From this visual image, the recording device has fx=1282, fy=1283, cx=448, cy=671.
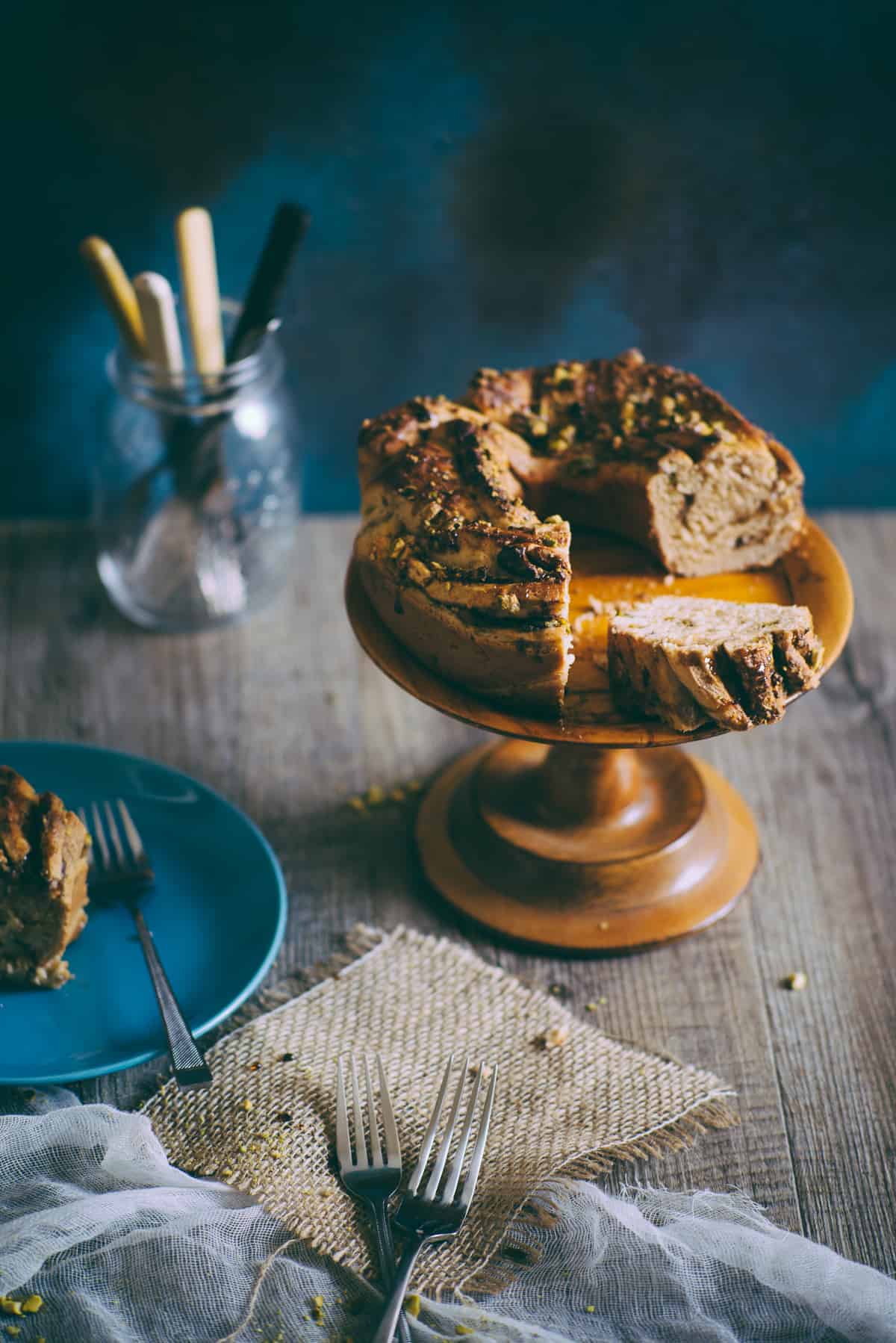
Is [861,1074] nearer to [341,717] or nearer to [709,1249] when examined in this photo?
[709,1249]

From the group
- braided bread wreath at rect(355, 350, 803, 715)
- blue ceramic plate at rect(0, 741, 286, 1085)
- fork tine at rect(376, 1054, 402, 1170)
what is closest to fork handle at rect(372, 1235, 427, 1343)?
fork tine at rect(376, 1054, 402, 1170)

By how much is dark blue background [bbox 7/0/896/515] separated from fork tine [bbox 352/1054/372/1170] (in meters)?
1.62

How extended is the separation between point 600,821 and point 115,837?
0.79 meters

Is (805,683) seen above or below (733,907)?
above

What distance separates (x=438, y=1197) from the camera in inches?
63.6

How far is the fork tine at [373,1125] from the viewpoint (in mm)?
1669

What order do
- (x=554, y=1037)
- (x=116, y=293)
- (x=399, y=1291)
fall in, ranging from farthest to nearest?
(x=116, y=293)
(x=554, y=1037)
(x=399, y=1291)

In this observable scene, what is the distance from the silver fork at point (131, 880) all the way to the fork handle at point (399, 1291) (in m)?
0.39

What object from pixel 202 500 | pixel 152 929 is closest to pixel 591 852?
pixel 152 929

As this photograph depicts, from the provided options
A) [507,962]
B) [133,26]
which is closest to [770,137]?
[133,26]

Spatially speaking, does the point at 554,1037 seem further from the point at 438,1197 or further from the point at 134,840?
the point at 134,840

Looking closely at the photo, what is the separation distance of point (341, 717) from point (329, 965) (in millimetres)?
648

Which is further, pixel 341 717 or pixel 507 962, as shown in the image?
pixel 341 717

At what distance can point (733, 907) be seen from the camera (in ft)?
7.04
